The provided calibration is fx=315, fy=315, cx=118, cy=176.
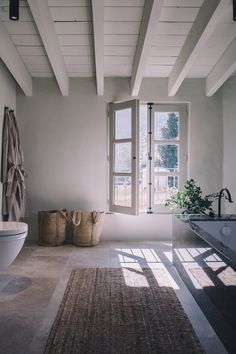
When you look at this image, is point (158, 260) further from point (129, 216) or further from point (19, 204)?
point (19, 204)

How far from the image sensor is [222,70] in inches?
151

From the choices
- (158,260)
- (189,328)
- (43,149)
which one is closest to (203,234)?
(189,328)

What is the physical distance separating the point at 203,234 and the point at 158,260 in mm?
1374

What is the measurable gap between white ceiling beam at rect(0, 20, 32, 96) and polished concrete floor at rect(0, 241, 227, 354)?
84.8 inches

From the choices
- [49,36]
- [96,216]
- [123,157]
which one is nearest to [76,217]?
[96,216]

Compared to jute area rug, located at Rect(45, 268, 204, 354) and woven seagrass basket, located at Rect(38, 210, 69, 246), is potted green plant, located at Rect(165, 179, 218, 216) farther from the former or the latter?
woven seagrass basket, located at Rect(38, 210, 69, 246)

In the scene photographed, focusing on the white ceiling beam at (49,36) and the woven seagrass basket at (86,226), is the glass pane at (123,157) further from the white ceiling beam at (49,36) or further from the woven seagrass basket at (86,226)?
the white ceiling beam at (49,36)

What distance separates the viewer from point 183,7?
9.04 ft

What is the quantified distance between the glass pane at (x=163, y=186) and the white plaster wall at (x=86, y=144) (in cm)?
27

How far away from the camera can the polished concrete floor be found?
1944 mm

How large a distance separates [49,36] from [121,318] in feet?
8.52

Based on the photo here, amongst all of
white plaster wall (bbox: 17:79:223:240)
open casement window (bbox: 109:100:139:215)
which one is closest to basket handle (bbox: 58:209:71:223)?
white plaster wall (bbox: 17:79:223:240)

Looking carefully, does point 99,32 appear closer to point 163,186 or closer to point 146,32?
point 146,32

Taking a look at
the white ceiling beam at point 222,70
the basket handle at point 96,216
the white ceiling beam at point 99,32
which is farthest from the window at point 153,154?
the white ceiling beam at point 99,32
